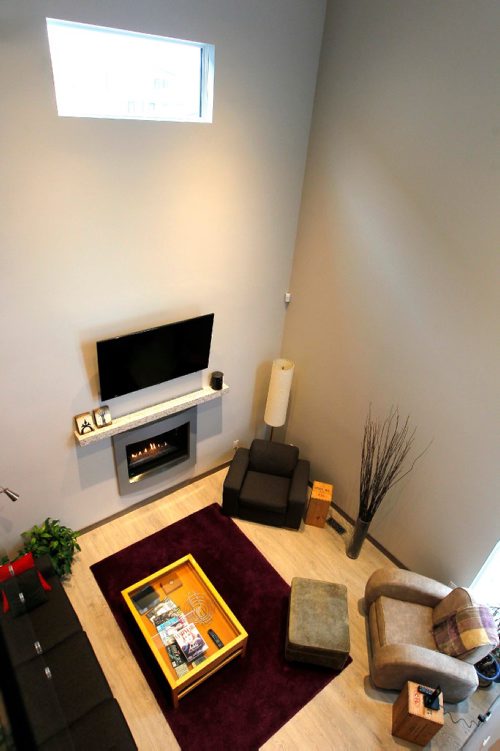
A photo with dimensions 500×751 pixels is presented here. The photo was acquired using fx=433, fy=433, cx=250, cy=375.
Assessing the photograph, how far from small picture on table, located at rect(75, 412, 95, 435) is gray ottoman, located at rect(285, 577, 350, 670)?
223cm

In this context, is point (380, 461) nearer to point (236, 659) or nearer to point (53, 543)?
point (236, 659)

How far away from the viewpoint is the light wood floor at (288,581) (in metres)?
3.17

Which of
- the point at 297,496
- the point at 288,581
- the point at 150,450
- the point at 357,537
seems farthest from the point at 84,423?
the point at 357,537

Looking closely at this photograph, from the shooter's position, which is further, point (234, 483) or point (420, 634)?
point (234, 483)

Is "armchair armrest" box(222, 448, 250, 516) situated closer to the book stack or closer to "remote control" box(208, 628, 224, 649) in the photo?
the book stack

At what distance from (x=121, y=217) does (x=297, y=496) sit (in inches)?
122

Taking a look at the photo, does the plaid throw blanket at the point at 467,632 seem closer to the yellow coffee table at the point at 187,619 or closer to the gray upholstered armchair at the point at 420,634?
the gray upholstered armchair at the point at 420,634

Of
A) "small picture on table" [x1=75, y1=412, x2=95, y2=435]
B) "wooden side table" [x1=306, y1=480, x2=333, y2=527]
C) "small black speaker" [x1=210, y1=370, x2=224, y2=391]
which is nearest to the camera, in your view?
"small picture on table" [x1=75, y1=412, x2=95, y2=435]

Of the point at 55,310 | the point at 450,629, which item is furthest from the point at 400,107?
the point at 450,629

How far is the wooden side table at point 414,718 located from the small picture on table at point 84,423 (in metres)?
3.16

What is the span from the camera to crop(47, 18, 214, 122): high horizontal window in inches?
108

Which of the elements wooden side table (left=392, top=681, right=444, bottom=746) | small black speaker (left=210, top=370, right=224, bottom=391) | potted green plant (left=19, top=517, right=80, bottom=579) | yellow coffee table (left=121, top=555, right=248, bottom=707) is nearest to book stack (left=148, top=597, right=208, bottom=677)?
yellow coffee table (left=121, top=555, right=248, bottom=707)

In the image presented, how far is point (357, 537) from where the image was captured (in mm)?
4301

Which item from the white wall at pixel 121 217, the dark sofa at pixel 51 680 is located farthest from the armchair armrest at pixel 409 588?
the white wall at pixel 121 217
